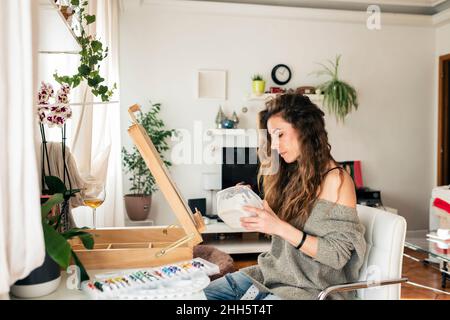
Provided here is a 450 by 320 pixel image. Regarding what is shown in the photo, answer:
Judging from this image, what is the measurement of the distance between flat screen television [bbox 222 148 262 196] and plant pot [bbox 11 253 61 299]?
240 cm

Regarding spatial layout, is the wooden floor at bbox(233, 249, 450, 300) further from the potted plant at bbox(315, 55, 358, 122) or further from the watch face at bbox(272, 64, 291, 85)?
the watch face at bbox(272, 64, 291, 85)

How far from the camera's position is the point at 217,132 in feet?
10.1

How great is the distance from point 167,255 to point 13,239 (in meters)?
0.33

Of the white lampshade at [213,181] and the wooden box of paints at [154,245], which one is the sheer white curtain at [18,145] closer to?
the wooden box of paints at [154,245]

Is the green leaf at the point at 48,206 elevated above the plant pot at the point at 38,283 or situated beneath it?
elevated above

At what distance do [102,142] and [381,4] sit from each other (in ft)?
8.85

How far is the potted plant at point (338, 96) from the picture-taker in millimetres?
3168

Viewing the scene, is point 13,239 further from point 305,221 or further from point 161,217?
point 161,217

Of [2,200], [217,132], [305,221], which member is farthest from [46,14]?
[217,132]

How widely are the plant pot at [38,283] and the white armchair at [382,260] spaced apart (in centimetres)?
60

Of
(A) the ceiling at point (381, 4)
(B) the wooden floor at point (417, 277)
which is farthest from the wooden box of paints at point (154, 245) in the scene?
(A) the ceiling at point (381, 4)

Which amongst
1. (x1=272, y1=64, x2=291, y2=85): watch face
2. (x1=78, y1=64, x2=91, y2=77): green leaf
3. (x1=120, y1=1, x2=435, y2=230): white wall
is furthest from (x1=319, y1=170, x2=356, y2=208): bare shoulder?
(x1=272, y1=64, x2=291, y2=85): watch face

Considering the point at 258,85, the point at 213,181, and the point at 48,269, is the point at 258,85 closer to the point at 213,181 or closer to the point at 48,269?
the point at 213,181

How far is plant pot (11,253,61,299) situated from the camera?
2.20 feet
